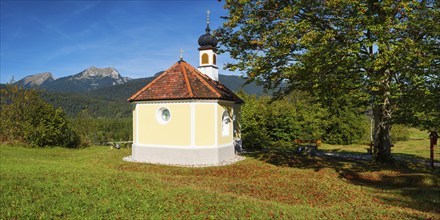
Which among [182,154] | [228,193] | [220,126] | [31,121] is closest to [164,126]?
[182,154]

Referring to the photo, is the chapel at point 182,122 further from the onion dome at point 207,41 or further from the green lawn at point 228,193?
the onion dome at point 207,41

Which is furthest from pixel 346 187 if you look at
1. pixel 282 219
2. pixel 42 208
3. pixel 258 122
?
pixel 258 122

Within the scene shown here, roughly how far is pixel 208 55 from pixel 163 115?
21.3 ft

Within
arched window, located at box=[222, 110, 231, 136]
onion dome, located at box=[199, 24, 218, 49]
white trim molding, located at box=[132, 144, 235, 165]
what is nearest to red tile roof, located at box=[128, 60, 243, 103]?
arched window, located at box=[222, 110, 231, 136]

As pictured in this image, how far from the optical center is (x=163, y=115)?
1955 cm

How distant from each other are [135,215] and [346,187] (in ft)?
29.6

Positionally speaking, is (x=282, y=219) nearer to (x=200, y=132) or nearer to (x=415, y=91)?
(x=415, y=91)

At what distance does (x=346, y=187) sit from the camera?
12758 mm

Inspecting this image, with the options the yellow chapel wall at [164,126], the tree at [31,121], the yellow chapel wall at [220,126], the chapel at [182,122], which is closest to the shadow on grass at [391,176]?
the yellow chapel wall at [220,126]

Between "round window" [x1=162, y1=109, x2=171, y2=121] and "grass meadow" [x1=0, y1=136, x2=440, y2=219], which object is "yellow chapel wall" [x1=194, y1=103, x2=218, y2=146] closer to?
"round window" [x1=162, y1=109, x2=171, y2=121]

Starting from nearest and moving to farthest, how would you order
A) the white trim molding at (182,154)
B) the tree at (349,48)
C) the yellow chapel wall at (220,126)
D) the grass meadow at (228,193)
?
the grass meadow at (228,193)
the tree at (349,48)
the white trim molding at (182,154)
the yellow chapel wall at (220,126)

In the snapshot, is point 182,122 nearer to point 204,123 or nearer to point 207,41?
point 204,123

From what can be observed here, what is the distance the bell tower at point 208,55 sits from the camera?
75.1 ft

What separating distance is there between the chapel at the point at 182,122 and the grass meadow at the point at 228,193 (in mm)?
1942
